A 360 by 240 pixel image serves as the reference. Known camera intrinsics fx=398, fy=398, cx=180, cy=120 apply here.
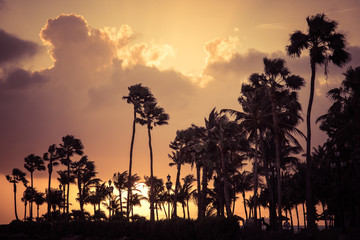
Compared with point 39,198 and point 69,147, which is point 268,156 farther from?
point 39,198

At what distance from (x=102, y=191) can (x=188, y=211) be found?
67.2 feet

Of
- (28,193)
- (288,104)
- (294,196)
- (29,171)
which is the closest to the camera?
(288,104)

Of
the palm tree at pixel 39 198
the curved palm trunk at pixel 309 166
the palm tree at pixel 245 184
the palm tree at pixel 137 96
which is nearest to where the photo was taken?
the curved palm trunk at pixel 309 166

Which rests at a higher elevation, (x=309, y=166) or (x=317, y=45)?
(x=317, y=45)

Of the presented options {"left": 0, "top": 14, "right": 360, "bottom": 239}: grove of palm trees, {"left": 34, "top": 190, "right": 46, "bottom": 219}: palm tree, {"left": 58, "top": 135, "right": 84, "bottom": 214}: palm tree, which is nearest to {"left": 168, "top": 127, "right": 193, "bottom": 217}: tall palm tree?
{"left": 0, "top": 14, "right": 360, "bottom": 239}: grove of palm trees

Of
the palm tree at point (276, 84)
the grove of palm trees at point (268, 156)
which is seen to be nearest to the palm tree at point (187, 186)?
the grove of palm trees at point (268, 156)

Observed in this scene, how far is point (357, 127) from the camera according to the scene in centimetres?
3384

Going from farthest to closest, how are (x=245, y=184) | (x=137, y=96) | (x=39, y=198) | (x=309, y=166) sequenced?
1. (x=39, y=198)
2. (x=245, y=184)
3. (x=137, y=96)
4. (x=309, y=166)

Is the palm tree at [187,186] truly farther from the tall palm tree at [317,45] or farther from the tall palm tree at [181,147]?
the tall palm tree at [317,45]

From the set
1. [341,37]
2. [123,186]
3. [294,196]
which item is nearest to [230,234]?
[341,37]

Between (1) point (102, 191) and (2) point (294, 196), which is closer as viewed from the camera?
(2) point (294, 196)

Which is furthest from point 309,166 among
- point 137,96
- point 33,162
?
point 33,162

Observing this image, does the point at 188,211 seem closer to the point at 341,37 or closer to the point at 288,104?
the point at 288,104

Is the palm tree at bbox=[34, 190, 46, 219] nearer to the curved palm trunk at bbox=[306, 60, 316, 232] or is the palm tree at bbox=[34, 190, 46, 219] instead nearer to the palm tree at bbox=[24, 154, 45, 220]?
the palm tree at bbox=[24, 154, 45, 220]
